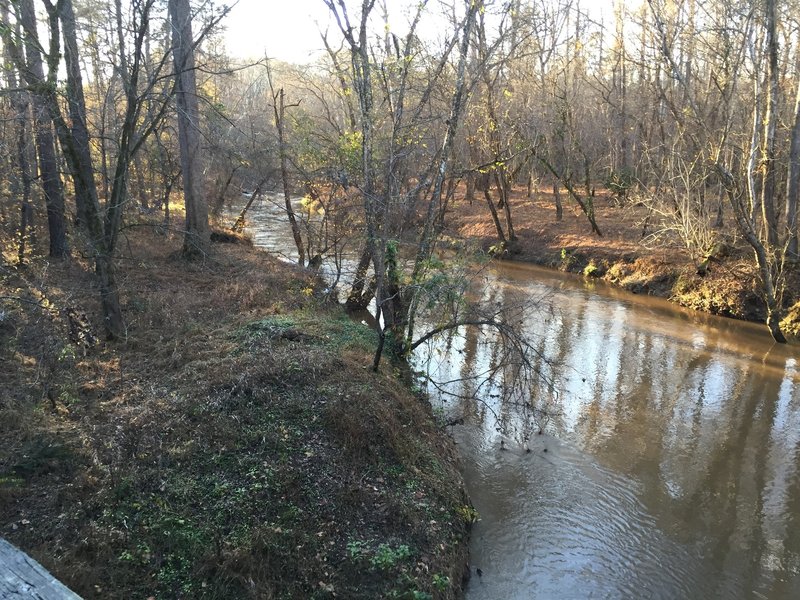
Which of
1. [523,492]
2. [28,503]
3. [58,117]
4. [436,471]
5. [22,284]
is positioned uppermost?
[58,117]

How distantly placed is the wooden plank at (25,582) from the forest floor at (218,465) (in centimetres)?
267

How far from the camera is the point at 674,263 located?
62.3ft

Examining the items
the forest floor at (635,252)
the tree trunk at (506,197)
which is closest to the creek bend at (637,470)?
the forest floor at (635,252)

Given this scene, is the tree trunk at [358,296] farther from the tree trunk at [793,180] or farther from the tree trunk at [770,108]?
the tree trunk at [793,180]

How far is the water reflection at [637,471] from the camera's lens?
6363mm

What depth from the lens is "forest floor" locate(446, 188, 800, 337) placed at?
16.3m

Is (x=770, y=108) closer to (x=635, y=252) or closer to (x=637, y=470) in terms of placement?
(x=635, y=252)

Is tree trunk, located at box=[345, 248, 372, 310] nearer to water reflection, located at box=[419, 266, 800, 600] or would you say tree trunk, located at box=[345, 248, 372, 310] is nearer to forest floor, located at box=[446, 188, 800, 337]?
forest floor, located at box=[446, 188, 800, 337]

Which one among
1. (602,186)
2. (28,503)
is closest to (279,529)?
(28,503)

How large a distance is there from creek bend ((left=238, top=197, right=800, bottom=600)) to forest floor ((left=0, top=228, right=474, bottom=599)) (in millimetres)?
939

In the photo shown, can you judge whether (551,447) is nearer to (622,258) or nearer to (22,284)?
(22,284)

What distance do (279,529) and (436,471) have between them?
238 cm

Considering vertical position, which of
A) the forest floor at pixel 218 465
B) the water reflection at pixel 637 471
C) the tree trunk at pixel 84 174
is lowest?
the water reflection at pixel 637 471

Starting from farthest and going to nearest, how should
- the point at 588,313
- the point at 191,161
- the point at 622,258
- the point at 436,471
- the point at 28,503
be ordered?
the point at 622,258, the point at 588,313, the point at 191,161, the point at 436,471, the point at 28,503
